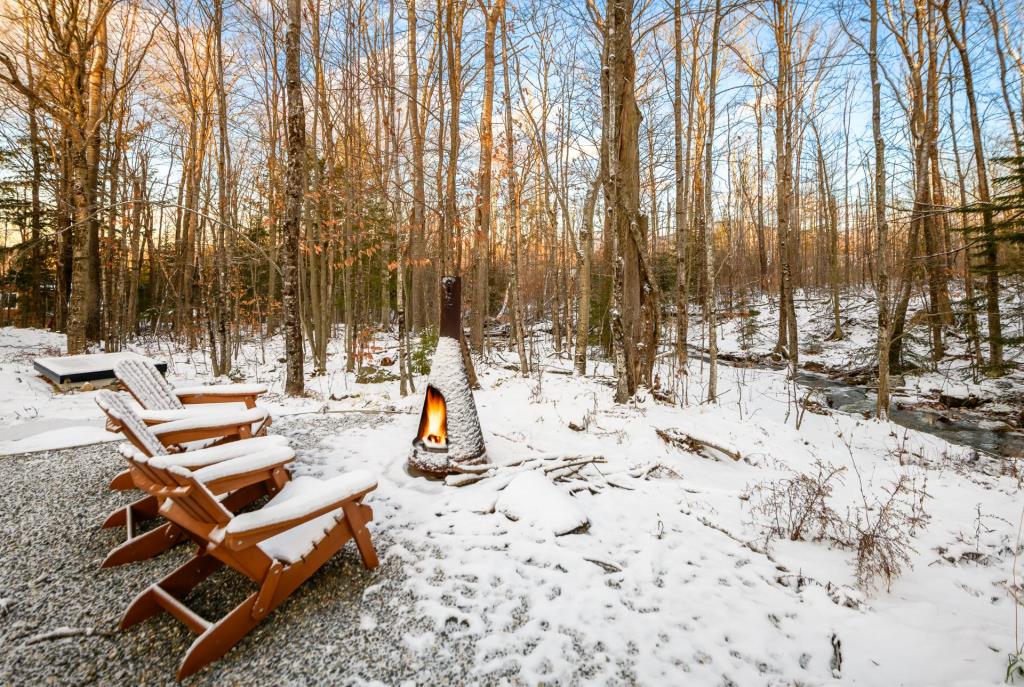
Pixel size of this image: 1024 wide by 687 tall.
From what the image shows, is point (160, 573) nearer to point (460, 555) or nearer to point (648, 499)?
point (460, 555)

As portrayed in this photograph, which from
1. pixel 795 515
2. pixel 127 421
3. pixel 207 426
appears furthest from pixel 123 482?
pixel 795 515

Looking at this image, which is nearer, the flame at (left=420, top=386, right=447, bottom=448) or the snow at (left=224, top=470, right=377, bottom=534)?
the snow at (left=224, top=470, right=377, bottom=534)

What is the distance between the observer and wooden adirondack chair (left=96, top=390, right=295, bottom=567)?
244 centimetres

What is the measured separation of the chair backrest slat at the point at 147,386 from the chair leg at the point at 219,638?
278cm

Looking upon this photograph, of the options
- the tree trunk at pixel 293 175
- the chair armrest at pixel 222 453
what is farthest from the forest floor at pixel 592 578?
the tree trunk at pixel 293 175

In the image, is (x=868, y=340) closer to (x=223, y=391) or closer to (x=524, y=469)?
(x=524, y=469)

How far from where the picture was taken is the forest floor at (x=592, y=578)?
1926 millimetres

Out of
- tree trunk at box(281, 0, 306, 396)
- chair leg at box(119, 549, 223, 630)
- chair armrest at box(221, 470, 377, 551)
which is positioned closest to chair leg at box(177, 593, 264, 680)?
chair armrest at box(221, 470, 377, 551)

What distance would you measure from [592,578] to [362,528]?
1.35m

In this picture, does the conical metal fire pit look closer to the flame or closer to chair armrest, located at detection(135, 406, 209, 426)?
the flame

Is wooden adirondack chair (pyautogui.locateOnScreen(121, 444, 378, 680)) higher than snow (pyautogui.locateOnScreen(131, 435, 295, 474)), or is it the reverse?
snow (pyautogui.locateOnScreen(131, 435, 295, 474))

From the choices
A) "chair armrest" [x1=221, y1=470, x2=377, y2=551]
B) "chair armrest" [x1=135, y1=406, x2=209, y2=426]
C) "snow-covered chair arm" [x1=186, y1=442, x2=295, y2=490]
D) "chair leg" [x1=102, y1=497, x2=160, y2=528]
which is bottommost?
"chair leg" [x1=102, y1=497, x2=160, y2=528]

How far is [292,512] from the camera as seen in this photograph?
2.05 metres

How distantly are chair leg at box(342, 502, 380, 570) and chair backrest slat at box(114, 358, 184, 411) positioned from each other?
8.83 feet
